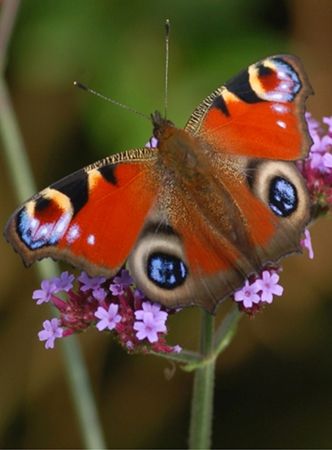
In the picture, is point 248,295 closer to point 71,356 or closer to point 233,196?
point 233,196

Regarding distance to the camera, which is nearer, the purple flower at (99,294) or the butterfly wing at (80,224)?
the butterfly wing at (80,224)

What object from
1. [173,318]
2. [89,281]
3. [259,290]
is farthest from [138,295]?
[173,318]

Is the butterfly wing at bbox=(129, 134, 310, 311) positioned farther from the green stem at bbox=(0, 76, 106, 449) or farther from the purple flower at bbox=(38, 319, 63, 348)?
the green stem at bbox=(0, 76, 106, 449)

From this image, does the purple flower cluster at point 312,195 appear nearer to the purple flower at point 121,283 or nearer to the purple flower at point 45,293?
the purple flower at point 121,283

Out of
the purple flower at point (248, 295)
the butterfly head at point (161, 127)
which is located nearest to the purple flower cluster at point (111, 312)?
the purple flower at point (248, 295)

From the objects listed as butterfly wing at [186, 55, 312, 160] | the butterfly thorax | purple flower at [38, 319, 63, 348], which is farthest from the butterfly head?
purple flower at [38, 319, 63, 348]

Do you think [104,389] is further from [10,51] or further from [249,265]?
[249,265]

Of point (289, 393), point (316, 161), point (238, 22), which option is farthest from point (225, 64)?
point (289, 393)
